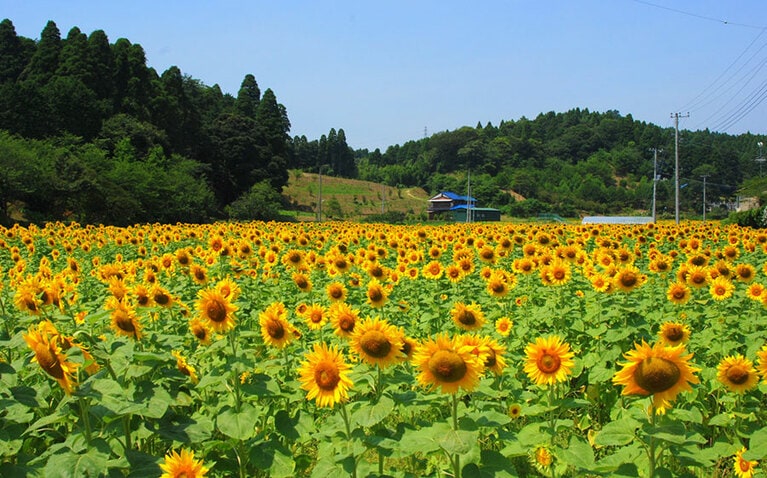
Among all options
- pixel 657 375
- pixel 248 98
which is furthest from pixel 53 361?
pixel 248 98

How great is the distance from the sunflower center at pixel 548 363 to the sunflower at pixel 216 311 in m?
1.48

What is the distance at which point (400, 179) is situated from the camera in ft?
358

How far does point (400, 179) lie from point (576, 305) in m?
105

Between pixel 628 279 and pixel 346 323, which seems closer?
pixel 346 323

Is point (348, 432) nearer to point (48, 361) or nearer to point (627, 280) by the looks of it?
point (48, 361)

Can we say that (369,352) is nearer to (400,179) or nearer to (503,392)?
(503,392)

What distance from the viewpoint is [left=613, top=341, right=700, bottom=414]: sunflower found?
Result: 1.95 metres

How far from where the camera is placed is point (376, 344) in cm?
229

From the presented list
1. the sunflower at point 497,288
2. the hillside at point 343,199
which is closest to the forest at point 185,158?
the hillside at point 343,199

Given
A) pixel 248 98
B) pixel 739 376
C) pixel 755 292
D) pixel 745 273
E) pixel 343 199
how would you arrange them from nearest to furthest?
pixel 739 376 → pixel 755 292 → pixel 745 273 → pixel 248 98 → pixel 343 199

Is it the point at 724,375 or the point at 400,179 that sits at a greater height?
the point at 400,179

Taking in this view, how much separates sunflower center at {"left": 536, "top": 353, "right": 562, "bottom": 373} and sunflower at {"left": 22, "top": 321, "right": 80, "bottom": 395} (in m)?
1.85

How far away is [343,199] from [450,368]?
70.1 metres

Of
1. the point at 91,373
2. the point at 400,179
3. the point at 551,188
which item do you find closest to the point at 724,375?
the point at 91,373
